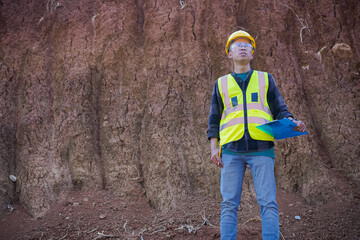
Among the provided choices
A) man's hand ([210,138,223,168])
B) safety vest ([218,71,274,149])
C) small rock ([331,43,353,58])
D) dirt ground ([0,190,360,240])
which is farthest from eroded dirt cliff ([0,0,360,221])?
safety vest ([218,71,274,149])

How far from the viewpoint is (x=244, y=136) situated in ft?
10.2

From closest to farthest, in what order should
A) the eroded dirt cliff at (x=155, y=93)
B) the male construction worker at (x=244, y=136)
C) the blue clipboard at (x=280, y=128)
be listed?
the blue clipboard at (x=280, y=128) < the male construction worker at (x=244, y=136) < the eroded dirt cliff at (x=155, y=93)

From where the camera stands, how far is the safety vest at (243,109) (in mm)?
3135

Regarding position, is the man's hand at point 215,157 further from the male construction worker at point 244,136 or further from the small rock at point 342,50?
the small rock at point 342,50

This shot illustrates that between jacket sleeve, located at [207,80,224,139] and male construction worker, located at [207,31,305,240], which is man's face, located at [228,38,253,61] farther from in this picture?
jacket sleeve, located at [207,80,224,139]

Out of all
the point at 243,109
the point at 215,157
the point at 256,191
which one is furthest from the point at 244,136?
the point at 256,191

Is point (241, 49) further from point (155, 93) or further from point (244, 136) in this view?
point (155, 93)

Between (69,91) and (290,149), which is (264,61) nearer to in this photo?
(290,149)

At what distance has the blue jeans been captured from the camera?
288 cm

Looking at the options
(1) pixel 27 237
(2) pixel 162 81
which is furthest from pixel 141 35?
(1) pixel 27 237

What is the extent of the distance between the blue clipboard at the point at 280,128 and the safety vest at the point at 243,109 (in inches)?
4.4

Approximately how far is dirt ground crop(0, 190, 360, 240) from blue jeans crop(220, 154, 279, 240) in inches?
39.4

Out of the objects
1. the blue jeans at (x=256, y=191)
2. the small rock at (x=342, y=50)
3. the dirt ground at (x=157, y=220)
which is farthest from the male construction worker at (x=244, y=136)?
the small rock at (x=342, y=50)

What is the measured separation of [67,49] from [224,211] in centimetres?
438
